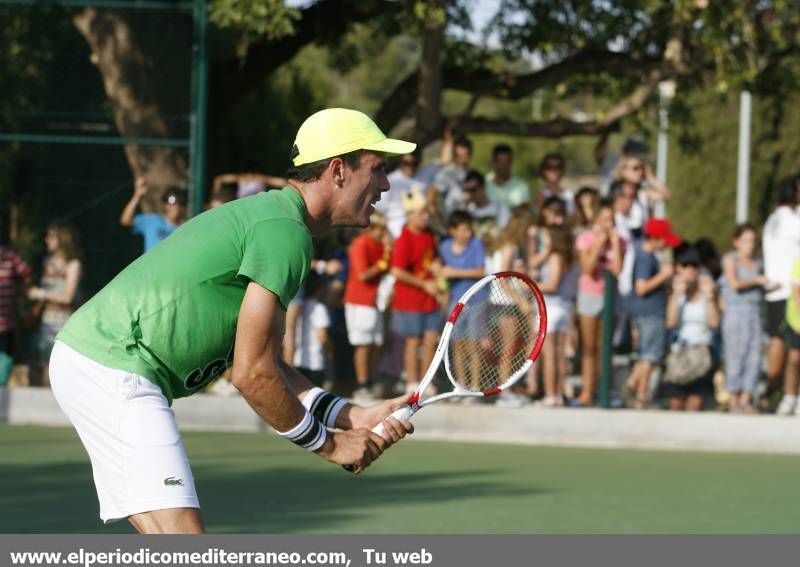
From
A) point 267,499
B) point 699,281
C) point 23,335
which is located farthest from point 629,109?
point 267,499

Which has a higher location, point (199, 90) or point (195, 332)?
point (199, 90)

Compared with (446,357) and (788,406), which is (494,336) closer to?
(446,357)

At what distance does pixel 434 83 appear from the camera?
52.8ft

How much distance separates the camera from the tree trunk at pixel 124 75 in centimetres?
1445

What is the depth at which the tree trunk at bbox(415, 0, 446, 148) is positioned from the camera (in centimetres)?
1595

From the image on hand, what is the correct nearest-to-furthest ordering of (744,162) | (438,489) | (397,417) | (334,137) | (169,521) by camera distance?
(169,521), (334,137), (397,417), (438,489), (744,162)

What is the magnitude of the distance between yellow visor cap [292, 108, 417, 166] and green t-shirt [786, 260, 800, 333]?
8.43 m

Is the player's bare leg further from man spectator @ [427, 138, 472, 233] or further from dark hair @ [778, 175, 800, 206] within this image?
dark hair @ [778, 175, 800, 206]

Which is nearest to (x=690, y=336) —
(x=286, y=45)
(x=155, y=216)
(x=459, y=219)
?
(x=459, y=219)

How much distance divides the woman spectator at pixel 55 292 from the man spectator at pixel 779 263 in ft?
18.2

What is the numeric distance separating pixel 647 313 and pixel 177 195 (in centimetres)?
388

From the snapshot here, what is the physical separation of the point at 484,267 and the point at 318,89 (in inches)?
572

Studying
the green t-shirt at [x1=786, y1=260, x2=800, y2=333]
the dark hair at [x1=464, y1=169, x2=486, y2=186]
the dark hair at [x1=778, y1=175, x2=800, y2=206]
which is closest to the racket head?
the green t-shirt at [x1=786, y1=260, x2=800, y2=333]

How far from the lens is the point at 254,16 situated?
1470 centimetres
